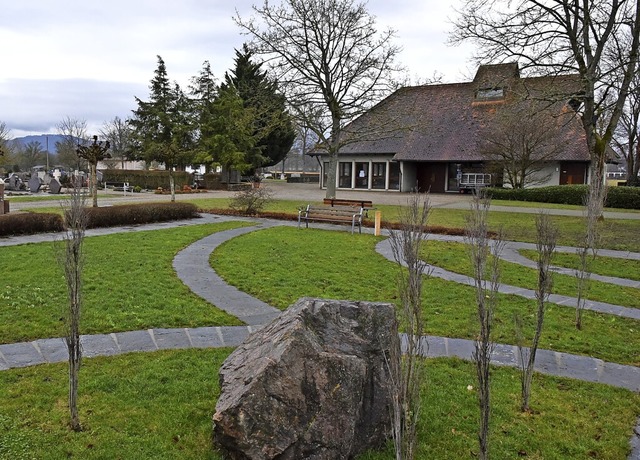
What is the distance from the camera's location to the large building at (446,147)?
31453 mm

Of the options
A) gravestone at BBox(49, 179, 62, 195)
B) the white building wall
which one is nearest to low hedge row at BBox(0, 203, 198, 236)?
gravestone at BBox(49, 179, 62, 195)

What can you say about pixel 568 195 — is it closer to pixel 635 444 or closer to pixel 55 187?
pixel 635 444

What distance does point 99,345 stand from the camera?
5.30m

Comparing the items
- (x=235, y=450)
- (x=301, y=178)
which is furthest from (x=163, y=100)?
(x=235, y=450)

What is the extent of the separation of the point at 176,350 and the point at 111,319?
4.60 ft

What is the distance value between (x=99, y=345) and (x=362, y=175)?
115 feet

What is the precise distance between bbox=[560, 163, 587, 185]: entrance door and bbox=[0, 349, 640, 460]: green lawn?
99.9 ft

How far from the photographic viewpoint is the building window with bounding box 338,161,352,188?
40200 mm

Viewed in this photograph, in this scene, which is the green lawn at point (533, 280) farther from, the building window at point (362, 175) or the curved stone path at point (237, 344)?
the building window at point (362, 175)

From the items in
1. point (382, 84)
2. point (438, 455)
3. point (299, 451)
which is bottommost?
point (438, 455)

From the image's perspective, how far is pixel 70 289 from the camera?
3590 mm

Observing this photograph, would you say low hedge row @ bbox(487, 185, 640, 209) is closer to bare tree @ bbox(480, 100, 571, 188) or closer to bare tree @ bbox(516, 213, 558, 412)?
bare tree @ bbox(480, 100, 571, 188)

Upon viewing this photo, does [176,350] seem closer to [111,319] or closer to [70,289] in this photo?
[111,319]

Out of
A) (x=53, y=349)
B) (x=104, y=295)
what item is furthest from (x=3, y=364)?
(x=104, y=295)
